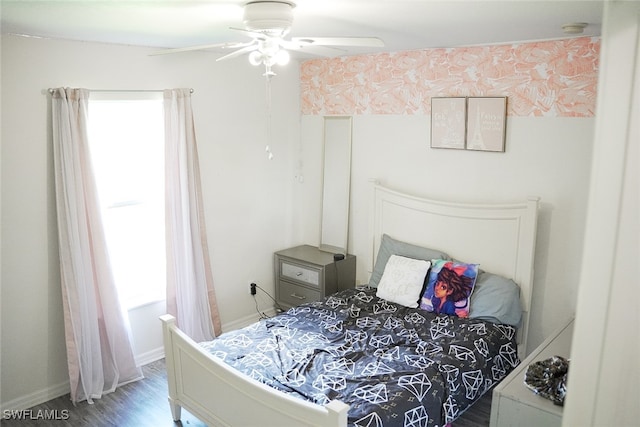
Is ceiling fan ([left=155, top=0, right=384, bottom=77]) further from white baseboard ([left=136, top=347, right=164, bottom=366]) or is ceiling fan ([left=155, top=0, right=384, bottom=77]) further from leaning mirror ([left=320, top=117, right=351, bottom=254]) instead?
white baseboard ([left=136, top=347, right=164, bottom=366])

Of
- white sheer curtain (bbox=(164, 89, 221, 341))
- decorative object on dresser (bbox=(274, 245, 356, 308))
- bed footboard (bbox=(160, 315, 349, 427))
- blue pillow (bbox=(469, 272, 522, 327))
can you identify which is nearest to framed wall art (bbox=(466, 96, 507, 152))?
blue pillow (bbox=(469, 272, 522, 327))

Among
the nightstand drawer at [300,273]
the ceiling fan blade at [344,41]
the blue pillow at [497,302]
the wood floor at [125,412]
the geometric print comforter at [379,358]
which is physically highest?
the ceiling fan blade at [344,41]

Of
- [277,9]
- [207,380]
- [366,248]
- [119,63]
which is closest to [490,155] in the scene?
[366,248]

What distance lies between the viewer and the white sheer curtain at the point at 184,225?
3965 mm

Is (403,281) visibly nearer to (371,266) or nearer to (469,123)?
(371,266)

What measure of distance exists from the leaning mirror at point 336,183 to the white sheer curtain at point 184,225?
1165mm

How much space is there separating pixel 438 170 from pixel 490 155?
43 cm

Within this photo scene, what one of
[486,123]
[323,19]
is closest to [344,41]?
[323,19]

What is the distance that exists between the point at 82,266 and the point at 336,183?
222cm

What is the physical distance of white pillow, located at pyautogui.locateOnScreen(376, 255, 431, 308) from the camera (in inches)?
150

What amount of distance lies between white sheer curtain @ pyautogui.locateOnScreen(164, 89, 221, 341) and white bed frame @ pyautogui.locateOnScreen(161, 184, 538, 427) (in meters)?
0.84

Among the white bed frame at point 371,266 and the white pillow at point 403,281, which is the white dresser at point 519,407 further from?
the white pillow at point 403,281

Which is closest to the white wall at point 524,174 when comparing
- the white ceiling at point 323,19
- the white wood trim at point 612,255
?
the white ceiling at point 323,19

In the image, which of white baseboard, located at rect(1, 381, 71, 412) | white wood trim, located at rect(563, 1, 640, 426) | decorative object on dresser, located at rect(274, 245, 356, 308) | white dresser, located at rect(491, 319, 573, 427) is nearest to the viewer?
white wood trim, located at rect(563, 1, 640, 426)
